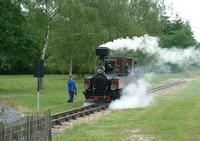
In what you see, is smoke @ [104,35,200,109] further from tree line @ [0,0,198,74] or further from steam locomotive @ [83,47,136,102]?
tree line @ [0,0,198,74]

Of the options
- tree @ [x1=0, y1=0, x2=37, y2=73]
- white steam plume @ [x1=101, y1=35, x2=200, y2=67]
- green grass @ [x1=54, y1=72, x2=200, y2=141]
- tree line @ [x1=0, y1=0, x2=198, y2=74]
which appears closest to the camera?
green grass @ [x1=54, y1=72, x2=200, y2=141]

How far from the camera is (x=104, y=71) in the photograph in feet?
102

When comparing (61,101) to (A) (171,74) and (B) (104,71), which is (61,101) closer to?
(B) (104,71)

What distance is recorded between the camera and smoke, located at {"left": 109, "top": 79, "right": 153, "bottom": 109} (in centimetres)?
3041

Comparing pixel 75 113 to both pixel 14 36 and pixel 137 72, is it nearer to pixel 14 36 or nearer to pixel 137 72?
pixel 137 72

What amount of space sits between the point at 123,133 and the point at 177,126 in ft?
7.06

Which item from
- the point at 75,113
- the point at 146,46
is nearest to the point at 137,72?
the point at 146,46

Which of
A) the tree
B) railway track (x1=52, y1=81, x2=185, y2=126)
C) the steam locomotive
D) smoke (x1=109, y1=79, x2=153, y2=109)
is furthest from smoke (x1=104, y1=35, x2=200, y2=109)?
the tree

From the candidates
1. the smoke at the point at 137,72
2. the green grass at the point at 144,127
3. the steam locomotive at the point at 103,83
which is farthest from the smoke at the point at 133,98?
the green grass at the point at 144,127

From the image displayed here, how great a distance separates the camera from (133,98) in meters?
33.8

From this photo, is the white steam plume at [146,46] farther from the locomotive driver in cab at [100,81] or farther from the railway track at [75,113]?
the railway track at [75,113]

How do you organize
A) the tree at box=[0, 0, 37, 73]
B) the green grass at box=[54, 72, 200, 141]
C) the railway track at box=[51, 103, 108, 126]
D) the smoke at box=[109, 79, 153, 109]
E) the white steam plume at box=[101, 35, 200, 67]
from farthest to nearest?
the tree at box=[0, 0, 37, 73], the white steam plume at box=[101, 35, 200, 67], the smoke at box=[109, 79, 153, 109], the railway track at box=[51, 103, 108, 126], the green grass at box=[54, 72, 200, 141]

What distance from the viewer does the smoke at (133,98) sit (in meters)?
30.4

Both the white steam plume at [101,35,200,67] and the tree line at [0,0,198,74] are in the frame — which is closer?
the white steam plume at [101,35,200,67]
